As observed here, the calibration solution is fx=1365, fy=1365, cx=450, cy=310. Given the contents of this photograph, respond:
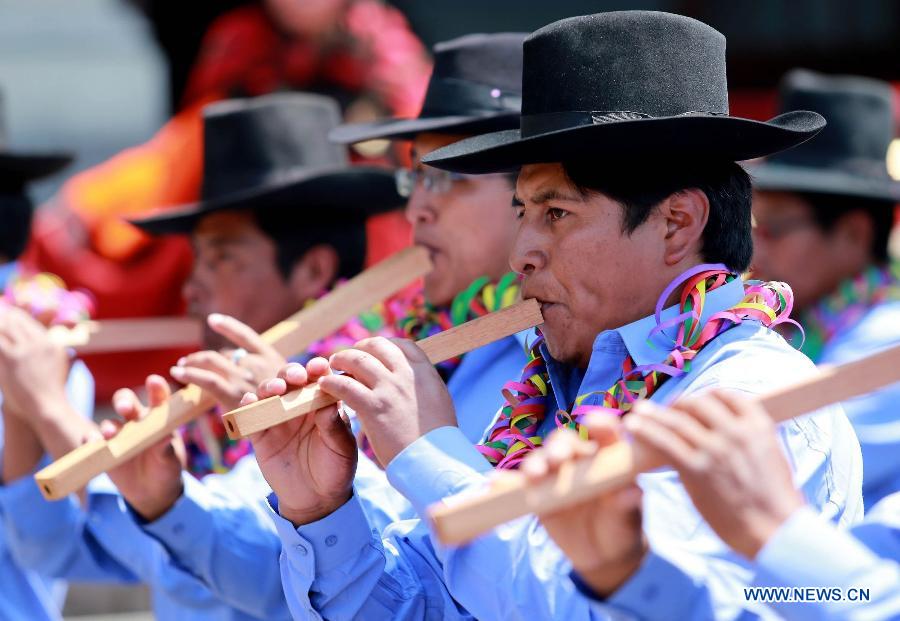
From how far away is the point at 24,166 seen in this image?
4.82m

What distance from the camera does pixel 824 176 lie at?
16.3 ft

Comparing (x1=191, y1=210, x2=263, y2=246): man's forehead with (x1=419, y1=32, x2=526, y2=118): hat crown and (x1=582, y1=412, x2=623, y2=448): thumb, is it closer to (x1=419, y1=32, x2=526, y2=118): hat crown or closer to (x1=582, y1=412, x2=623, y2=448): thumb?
(x1=419, y1=32, x2=526, y2=118): hat crown

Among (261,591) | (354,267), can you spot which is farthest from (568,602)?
(354,267)

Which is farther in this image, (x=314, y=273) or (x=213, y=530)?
(x=314, y=273)

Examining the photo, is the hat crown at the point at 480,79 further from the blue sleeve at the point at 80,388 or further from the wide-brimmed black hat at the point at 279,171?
the blue sleeve at the point at 80,388

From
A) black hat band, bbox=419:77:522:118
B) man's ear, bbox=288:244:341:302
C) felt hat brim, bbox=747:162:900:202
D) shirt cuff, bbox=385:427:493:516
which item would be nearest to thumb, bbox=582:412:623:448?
shirt cuff, bbox=385:427:493:516

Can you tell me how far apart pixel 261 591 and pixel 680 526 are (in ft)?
5.07

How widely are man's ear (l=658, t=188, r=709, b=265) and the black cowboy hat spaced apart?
285 centimetres

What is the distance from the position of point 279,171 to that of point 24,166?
1262 mm

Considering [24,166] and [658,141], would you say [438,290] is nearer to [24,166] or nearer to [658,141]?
[658,141]

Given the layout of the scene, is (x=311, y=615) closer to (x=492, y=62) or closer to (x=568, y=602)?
(x=568, y=602)

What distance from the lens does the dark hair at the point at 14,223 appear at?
4559 mm

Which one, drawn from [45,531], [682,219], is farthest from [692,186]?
[45,531]

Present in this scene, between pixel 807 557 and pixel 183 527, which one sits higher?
pixel 807 557
